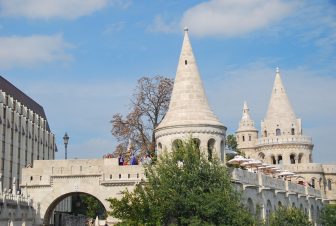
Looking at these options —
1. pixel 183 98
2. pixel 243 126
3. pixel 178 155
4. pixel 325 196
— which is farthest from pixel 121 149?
pixel 243 126

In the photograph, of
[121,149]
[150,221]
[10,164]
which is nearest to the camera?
[150,221]

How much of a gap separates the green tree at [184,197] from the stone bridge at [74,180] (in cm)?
275

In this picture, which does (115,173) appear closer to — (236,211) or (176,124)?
(176,124)

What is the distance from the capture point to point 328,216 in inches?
2232

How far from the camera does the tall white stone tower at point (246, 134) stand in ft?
276

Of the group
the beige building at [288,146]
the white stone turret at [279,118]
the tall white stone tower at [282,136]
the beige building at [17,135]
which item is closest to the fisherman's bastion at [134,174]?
the beige building at [17,135]

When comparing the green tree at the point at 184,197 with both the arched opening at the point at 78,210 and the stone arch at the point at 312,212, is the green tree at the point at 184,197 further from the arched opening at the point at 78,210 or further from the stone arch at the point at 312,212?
the stone arch at the point at 312,212

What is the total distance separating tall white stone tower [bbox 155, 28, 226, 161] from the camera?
→ 3497cm

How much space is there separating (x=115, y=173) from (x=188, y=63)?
29.3ft

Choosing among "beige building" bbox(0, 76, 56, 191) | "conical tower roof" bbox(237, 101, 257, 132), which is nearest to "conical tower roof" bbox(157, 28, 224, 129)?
"beige building" bbox(0, 76, 56, 191)

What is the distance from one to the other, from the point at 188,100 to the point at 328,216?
27458mm

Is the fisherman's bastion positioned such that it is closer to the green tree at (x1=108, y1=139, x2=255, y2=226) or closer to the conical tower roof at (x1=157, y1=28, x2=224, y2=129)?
the conical tower roof at (x1=157, y1=28, x2=224, y2=129)

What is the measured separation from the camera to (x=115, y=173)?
33188mm

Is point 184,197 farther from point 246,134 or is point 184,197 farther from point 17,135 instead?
point 246,134
